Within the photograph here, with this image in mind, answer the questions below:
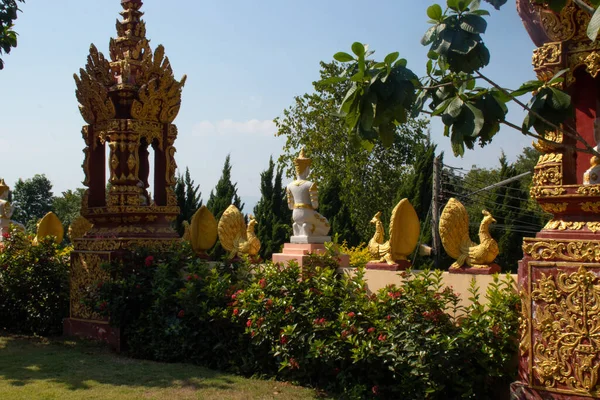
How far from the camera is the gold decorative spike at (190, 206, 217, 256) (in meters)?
8.62

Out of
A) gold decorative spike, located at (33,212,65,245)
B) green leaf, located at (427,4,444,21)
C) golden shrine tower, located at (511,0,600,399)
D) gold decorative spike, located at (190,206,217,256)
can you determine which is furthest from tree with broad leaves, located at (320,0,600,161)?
gold decorative spike, located at (33,212,65,245)

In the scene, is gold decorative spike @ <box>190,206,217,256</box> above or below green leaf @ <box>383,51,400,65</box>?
below

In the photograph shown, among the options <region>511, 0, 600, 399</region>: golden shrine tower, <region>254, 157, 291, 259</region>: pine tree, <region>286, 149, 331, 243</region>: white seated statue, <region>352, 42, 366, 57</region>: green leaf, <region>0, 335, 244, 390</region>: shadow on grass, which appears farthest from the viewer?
<region>254, 157, 291, 259</region>: pine tree

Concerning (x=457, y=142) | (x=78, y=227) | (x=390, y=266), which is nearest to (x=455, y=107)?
(x=457, y=142)

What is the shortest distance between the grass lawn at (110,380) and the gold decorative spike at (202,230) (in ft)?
5.81

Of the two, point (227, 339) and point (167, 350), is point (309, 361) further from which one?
point (167, 350)

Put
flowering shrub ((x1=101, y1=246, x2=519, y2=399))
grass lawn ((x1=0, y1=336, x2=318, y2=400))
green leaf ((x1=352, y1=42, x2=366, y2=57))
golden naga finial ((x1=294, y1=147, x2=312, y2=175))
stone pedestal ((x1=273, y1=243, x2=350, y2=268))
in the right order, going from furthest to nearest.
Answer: golden naga finial ((x1=294, y1=147, x2=312, y2=175)) → stone pedestal ((x1=273, y1=243, x2=350, y2=268)) → grass lawn ((x1=0, y1=336, x2=318, y2=400)) → flowering shrub ((x1=101, y1=246, x2=519, y2=399)) → green leaf ((x1=352, y1=42, x2=366, y2=57))

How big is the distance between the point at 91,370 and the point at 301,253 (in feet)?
8.29

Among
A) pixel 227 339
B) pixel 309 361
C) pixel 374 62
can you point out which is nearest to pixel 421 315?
pixel 309 361

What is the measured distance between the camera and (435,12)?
2.97 metres

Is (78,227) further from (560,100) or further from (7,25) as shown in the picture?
(560,100)

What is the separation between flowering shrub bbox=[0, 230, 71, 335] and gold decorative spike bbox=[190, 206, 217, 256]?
76.0 inches

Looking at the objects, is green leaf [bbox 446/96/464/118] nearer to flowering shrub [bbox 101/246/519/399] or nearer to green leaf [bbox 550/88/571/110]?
green leaf [bbox 550/88/571/110]

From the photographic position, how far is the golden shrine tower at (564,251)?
15.2ft
